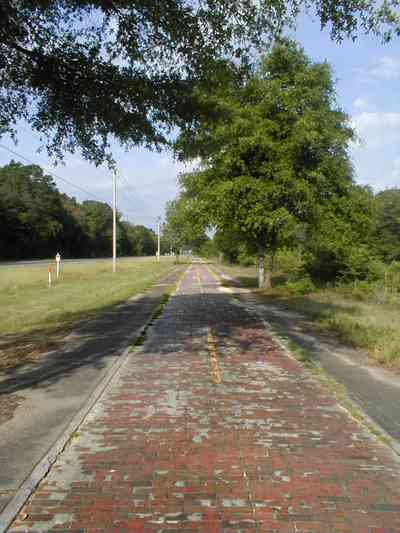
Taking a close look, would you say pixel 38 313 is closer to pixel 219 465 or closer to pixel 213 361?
pixel 213 361

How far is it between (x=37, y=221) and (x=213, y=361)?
89986mm

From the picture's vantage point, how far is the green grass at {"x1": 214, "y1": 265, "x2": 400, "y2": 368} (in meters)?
10.7

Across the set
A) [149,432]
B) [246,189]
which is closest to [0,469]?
[149,432]

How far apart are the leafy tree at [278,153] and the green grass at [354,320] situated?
11.4ft

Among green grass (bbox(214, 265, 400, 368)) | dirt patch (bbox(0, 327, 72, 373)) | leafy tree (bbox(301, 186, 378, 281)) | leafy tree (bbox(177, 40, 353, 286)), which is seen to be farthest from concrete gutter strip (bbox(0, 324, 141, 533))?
leafy tree (bbox(301, 186, 378, 281))

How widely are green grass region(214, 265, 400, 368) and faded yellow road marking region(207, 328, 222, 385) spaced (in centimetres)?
316

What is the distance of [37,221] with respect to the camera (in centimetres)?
9425

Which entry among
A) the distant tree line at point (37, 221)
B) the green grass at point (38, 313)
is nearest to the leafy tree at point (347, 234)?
the green grass at point (38, 313)

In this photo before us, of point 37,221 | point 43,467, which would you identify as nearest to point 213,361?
point 43,467

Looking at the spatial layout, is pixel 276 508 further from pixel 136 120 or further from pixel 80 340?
pixel 80 340

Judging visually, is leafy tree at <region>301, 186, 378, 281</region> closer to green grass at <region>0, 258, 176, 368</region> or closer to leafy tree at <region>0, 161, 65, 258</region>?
green grass at <region>0, 258, 176, 368</region>

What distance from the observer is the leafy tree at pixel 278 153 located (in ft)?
76.5

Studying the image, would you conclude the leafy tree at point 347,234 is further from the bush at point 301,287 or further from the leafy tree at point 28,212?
the leafy tree at point 28,212

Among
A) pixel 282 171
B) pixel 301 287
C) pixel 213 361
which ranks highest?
pixel 282 171
